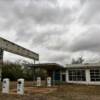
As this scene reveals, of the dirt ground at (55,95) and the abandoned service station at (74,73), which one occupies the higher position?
the abandoned service station at (74,73)

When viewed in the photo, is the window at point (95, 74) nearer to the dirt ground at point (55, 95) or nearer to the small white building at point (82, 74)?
the small white building at point (82, 74)

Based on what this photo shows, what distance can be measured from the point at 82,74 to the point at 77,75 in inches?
35.0

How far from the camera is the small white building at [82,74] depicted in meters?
31.2

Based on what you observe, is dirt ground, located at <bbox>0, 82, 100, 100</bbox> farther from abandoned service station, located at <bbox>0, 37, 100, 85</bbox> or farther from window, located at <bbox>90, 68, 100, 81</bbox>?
window, located at <bbox>90, 68, 100, 81</bbox>

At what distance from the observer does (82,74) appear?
106 ft

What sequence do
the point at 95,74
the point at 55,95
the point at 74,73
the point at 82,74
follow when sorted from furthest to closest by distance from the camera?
the point at 74,73
the point at 82,74
the point at 95,74
the point at 55,95

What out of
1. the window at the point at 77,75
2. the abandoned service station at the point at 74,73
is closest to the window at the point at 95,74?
the abandoned service station at the point at 74,73

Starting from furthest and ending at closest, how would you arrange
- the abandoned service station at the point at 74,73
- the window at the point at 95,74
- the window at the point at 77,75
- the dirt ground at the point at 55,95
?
the window at the point at 77,75
the window at the point at 95,74
the abandoned service station at the point at 74,73
the dirt ground at the point at 55,95

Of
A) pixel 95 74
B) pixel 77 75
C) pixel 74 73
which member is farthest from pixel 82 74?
pixel 95 74

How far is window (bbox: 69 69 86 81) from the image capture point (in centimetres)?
3216

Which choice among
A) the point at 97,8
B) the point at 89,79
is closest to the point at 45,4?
the point at 97,8

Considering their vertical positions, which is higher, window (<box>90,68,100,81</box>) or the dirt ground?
window (<box>90,68,100,81</box>)

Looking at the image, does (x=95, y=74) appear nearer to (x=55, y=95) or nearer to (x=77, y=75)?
(x=77, y=75)

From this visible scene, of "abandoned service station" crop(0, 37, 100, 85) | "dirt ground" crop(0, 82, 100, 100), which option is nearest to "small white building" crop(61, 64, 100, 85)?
"abandoned service station" crop(0, 37, 100, 85)
